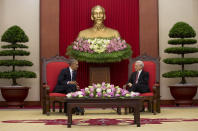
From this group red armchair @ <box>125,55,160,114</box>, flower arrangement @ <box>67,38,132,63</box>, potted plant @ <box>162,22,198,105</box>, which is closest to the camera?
red armchair @ <box>125,55,160,114</box>

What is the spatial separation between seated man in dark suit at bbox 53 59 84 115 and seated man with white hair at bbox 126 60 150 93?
41.9 inches

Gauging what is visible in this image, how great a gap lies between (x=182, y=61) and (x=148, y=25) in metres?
1.31

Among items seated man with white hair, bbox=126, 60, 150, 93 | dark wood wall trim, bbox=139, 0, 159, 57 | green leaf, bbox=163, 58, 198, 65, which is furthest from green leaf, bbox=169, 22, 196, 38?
seated man with white hair, bbox=126, 60, 150, 93

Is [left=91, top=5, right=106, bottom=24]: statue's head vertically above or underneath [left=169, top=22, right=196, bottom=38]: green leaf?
above

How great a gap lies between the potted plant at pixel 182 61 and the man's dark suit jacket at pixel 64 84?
2.55 meters

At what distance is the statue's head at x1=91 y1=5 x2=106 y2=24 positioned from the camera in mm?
10430

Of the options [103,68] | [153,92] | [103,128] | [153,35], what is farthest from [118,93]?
[153,35]

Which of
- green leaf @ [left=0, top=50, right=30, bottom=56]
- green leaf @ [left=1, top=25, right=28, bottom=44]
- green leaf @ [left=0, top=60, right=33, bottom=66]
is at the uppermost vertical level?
green leaf @ [left=1, top=25, right=28, bottom=44]

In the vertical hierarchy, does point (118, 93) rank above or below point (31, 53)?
below

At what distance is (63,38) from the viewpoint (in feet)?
36.1

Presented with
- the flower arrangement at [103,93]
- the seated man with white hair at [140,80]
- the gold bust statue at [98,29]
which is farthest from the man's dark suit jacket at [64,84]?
the flower arrangement at [103,93]

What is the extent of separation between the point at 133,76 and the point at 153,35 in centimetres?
223

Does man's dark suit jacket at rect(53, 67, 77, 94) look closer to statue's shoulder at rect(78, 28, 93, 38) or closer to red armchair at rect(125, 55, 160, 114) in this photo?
red armchair at rect(125, 55, 160, 114)

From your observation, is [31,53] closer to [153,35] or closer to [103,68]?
[103,68]
